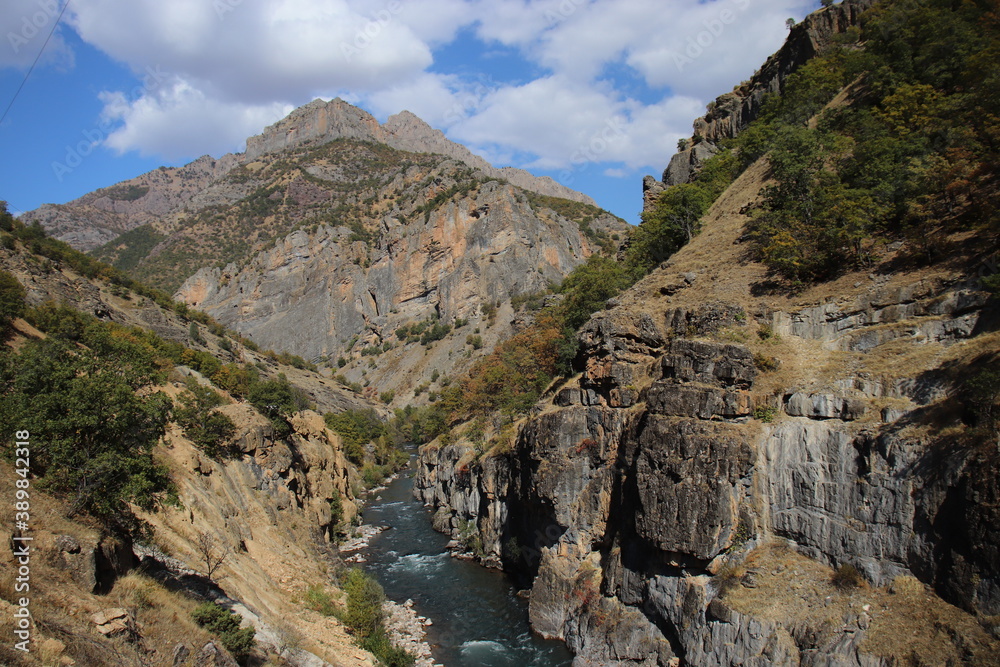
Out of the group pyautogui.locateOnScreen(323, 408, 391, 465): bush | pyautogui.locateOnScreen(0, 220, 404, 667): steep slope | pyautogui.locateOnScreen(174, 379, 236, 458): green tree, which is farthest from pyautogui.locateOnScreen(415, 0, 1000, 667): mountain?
pyautogui.locateOnScreen(323, 408, 391, 465): bush

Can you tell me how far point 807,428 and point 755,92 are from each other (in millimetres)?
54149

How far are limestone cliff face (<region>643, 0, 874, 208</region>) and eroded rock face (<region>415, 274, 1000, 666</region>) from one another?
129ft

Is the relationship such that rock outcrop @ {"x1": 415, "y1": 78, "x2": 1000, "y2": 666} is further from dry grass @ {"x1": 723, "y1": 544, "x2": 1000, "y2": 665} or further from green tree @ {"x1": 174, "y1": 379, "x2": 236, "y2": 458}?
green tree @ {"x1": 174, "y1": 379, "x2": 236, "y2": 458}

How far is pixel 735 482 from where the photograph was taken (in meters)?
21.0

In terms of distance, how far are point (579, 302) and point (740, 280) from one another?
18811 millimetres

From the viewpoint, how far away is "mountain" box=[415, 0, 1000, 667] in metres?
16.7

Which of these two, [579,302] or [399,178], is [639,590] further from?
[399,178]

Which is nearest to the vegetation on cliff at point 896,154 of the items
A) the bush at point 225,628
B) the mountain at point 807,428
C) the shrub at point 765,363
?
the mountain at point 807,428

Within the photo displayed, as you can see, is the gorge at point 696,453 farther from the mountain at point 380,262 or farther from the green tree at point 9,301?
the mountain at point 380,262

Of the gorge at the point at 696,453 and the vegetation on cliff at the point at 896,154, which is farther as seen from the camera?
the vegetation on cliff at the point at 896,154

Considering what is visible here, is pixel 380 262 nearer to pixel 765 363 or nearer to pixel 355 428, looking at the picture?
pixel 355 428

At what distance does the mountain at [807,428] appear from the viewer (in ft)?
54.6

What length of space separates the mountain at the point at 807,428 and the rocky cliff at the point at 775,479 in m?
0.08

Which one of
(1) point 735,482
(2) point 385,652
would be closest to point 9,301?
(2) point 385,652
